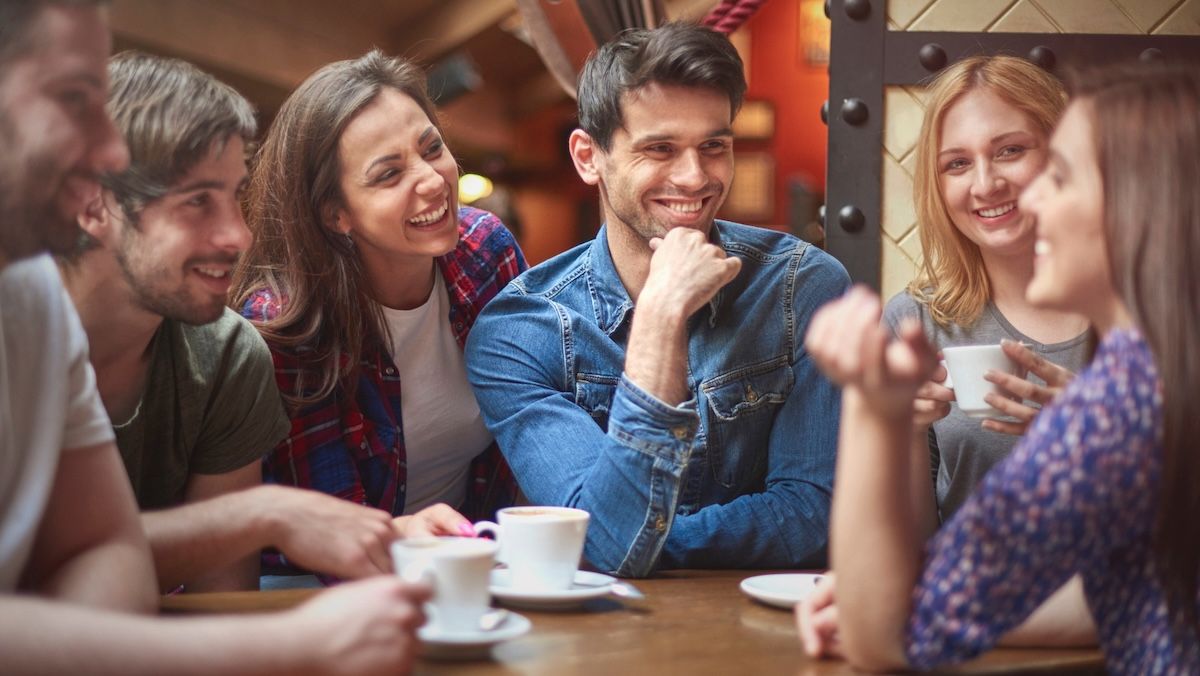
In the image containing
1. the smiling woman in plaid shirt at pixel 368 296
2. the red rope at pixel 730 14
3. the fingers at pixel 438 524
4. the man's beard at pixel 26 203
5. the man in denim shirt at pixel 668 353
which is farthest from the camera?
the red rope at pixel 730 14

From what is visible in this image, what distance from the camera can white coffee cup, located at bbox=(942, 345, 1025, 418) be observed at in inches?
65.2

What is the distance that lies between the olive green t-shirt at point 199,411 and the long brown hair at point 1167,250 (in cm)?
141

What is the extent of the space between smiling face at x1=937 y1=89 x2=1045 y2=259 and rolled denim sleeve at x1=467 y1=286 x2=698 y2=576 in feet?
2.72

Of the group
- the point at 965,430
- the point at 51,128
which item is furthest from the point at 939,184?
the point at 51,128

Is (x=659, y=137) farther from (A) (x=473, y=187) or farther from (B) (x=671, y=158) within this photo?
(A) (x=473, y=187)

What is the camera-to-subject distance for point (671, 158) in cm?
222

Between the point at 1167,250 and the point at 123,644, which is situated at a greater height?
the point at 1167,250

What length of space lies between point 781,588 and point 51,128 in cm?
105

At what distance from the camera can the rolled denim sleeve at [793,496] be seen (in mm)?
1883

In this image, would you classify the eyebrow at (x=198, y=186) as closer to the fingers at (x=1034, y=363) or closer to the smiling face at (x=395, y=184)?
the smiling face at (x=395, y=184)

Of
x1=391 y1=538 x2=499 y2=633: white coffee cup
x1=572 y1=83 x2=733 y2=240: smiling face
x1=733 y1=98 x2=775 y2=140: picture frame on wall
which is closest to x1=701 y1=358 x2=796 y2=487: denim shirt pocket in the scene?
x1=572 y1=83 x2=733 y2=240: smiling face

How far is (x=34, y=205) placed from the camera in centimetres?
114

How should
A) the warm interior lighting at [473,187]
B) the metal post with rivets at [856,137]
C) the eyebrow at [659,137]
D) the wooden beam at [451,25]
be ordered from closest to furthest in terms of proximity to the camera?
the eyebrow at [659,137], the metal post with rivets at [856,137], the wooden beam at [451,25], the warm interior lighting at [473,187]

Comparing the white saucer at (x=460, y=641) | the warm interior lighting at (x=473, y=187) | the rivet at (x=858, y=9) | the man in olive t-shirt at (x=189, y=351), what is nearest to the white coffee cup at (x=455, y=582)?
the white saucer at (x=460, y=641)
